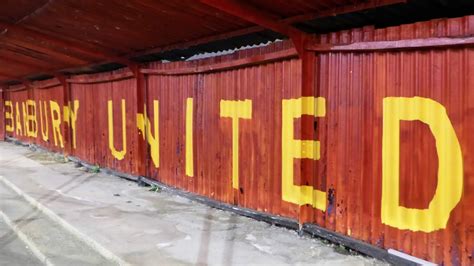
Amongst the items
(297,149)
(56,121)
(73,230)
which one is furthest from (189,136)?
(56,121)

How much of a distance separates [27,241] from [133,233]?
4.75 feet

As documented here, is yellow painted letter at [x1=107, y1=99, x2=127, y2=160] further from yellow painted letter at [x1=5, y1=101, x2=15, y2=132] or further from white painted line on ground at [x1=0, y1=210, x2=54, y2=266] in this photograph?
yellow painted letter at [x1=5, y1=101, x2=15, y2=132]

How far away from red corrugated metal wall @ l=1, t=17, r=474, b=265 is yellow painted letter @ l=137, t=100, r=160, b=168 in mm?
256

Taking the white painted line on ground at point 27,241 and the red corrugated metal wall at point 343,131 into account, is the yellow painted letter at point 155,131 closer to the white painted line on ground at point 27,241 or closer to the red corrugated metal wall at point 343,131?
the red corrugated metal wall at point 343,131

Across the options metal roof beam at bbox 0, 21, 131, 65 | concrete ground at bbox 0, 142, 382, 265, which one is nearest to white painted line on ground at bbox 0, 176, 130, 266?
concrete ground at bbox 0, 142, 382, 265

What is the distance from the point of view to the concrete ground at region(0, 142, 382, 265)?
5.04m

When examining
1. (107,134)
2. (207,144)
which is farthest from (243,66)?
(107,134)

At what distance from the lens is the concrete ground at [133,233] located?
5039 millimetres

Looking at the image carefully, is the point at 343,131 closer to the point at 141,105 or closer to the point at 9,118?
the point at 141,105

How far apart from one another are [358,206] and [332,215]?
1.37 feet

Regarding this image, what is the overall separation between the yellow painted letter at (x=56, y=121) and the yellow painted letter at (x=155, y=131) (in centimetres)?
599

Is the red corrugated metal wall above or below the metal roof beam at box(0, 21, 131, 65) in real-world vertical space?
below

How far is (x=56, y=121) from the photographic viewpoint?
48.4 feet

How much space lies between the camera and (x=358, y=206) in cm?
504
